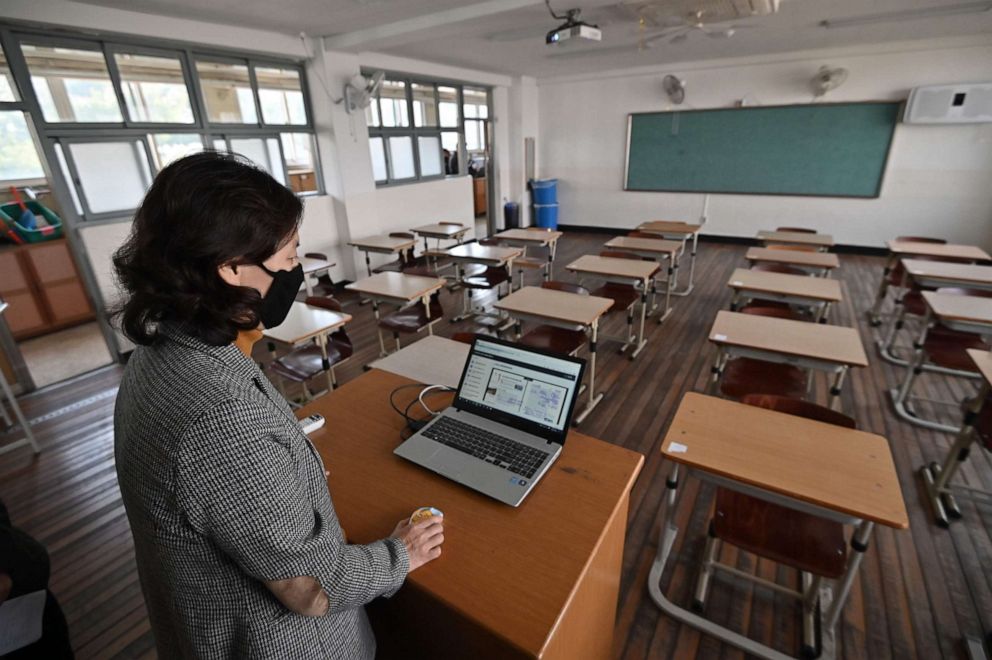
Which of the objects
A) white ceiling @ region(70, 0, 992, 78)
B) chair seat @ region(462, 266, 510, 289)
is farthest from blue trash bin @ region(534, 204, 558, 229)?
chair seat @ region(462, 266, 510, 289)

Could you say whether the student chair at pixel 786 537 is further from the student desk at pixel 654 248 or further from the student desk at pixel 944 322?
the student desk at pixel 654 248

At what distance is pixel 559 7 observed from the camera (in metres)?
4.14

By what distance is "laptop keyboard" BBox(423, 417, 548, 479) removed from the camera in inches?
47.0

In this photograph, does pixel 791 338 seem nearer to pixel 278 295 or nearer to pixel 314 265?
pixel 278 295

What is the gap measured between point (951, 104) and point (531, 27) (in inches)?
236

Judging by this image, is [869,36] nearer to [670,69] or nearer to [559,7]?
[670,69]

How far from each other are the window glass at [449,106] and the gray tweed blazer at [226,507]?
795 cm

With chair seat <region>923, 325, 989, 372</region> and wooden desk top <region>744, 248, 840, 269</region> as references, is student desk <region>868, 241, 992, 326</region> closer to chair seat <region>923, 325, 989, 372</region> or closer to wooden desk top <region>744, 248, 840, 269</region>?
wooden desk top <region>744, 248, 840, 269</region>

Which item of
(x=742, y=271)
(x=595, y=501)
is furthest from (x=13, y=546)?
(x=742, y=271)

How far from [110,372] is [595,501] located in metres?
4.83

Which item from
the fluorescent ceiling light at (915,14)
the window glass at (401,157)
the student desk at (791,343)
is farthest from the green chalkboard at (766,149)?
the student desk at (791,343)

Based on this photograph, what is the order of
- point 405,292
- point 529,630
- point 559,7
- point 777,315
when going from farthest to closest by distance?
1. point 559,7
2. point 405,292
3. point 777,315
4. point 529,630

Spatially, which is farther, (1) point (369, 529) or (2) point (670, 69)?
(2) point (670, 69)

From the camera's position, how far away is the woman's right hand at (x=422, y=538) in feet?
3.14
